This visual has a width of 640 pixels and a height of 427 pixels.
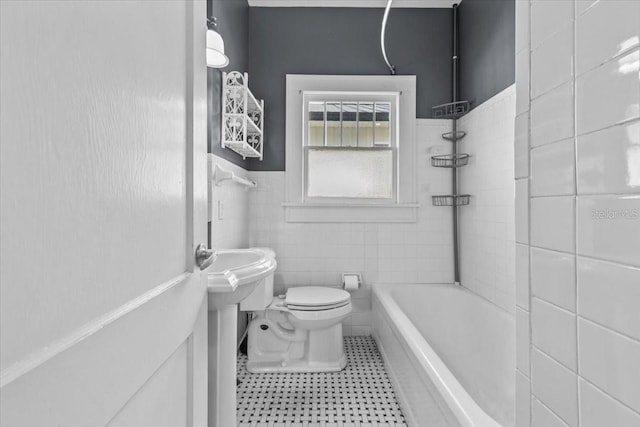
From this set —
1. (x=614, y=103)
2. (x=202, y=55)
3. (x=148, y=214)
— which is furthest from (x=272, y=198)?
(x=614, y=103)

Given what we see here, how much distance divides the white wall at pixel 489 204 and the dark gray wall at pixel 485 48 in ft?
0.37

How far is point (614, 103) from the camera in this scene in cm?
50

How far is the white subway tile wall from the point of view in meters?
2.14

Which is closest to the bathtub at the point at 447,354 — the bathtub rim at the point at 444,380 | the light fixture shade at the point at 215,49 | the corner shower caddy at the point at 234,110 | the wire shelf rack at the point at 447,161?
the bathtub rim at the point at 444,380

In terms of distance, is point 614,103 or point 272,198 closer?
point 614,103

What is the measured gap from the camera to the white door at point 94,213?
0.32 metres

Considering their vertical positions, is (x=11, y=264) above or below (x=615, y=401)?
above

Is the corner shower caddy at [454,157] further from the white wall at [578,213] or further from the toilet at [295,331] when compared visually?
the white wall at [578,213]

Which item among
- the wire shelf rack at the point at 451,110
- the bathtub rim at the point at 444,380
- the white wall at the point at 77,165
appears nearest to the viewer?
the white wall at the point at 77,165

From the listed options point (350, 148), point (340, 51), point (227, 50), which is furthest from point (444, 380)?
point (340, 51)

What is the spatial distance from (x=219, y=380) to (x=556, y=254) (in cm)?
95

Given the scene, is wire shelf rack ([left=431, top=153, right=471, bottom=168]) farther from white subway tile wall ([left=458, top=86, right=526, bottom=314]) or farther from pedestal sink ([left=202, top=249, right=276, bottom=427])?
pedestal sink ([left=202, top=249, right=276, bottom=427])

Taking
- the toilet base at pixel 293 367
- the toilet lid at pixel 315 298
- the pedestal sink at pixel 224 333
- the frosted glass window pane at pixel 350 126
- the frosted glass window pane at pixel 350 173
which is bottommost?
the toilet base at pixel 293 367

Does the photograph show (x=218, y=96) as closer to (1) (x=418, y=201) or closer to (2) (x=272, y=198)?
(2) (x=272, y=198)
